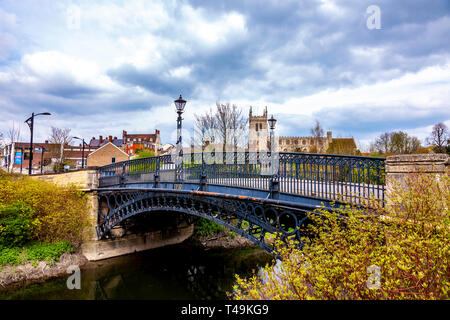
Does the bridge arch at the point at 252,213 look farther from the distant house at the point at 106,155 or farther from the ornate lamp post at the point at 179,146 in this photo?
the distant house at the point at 106,155

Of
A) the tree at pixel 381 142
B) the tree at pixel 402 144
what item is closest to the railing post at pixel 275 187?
the tree at pixel 402 144

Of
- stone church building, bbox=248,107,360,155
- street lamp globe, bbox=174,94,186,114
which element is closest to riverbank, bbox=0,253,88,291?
street lamp globe, bbox=174,94,186,114

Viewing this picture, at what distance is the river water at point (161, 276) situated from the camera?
14188 millimetres

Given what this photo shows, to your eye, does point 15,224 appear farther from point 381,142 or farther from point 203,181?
point 381,142

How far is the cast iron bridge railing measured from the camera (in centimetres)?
633

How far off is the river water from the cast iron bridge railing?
4.70 meters

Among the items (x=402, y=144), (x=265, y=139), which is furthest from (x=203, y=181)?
(x=265, y=139)

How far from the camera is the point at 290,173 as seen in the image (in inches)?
305

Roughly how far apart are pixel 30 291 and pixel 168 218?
10326mm

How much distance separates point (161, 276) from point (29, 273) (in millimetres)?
6866

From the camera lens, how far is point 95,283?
51.1 ft

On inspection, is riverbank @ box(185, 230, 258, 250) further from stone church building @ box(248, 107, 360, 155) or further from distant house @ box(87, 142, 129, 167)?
distant house @ box(87, 142, 129, 167)

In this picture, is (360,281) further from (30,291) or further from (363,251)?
(30,291)
